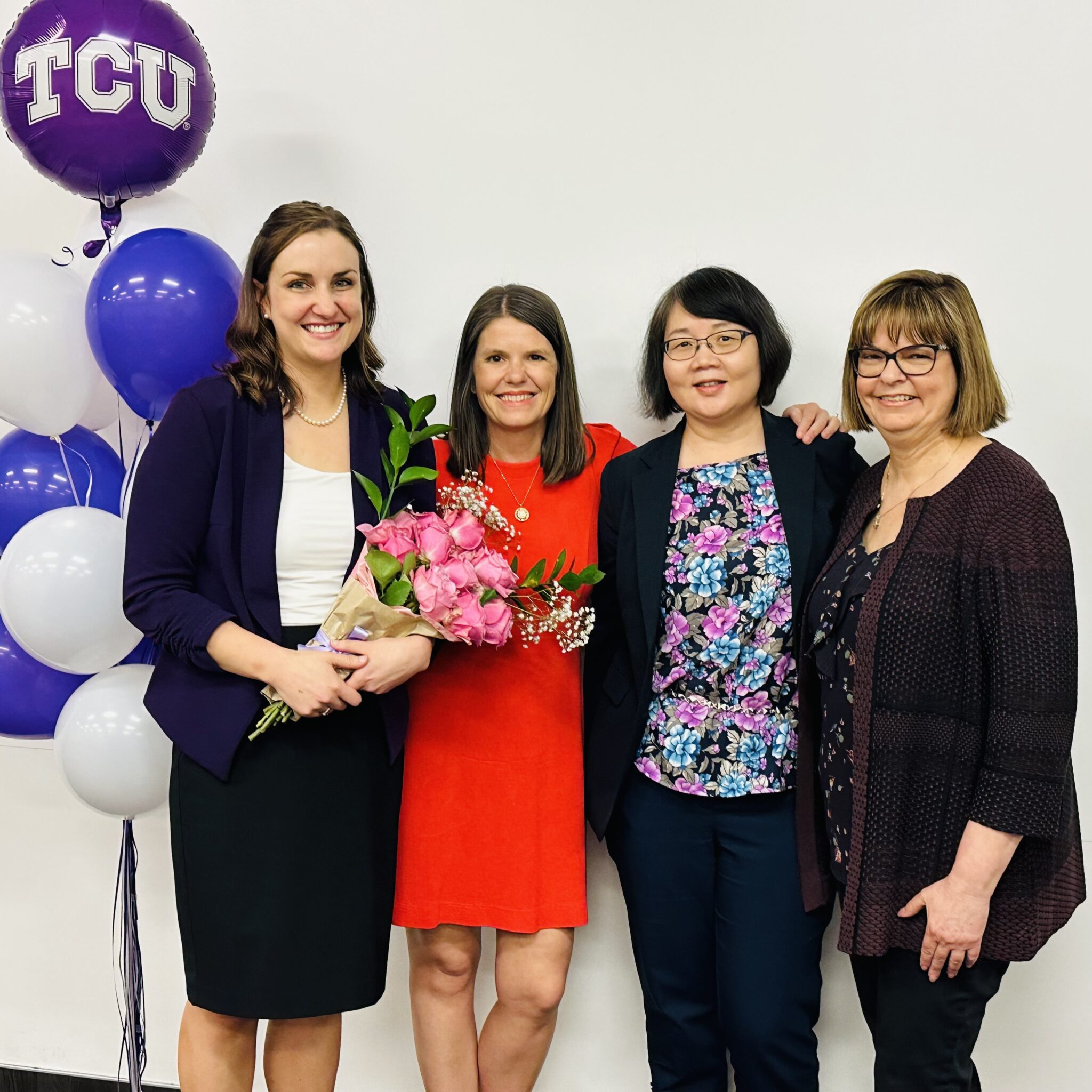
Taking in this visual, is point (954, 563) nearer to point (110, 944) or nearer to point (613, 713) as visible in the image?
point (613, 713)

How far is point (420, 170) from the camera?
7.63 ft

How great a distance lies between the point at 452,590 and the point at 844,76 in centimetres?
144

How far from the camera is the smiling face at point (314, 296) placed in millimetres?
1694

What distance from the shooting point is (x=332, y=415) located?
5.87 feet

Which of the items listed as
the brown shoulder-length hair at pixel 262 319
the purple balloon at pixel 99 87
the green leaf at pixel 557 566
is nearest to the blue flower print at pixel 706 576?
the green leaf at pixel 557 566

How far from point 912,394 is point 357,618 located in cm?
99

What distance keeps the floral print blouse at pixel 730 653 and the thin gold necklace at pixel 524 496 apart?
11.9 inches

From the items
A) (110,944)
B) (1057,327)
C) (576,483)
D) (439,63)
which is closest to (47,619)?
(576,483)

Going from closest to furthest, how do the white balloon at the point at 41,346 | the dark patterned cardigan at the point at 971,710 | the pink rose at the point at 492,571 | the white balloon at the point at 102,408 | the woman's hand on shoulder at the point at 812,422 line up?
the dark patterned cardigan at the point at 971,710, the pink rose at the point at 492,571, the white balloon at the point at 41,346, the woman's hand on shoulder at the point at 812,422, the white balloon at the point at 102,408

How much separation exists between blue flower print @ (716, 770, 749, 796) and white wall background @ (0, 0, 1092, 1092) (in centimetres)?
60

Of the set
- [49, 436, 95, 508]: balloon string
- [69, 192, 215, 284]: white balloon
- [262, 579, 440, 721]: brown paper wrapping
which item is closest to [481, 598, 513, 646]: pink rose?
[262, 579, 440, 721]: brown paper wrapping

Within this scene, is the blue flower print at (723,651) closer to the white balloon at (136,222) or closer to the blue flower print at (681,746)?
the blue flower print at (681,746)

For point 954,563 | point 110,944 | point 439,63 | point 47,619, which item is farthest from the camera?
point 110,944

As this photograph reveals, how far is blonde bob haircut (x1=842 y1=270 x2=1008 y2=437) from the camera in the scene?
5.33 feet
